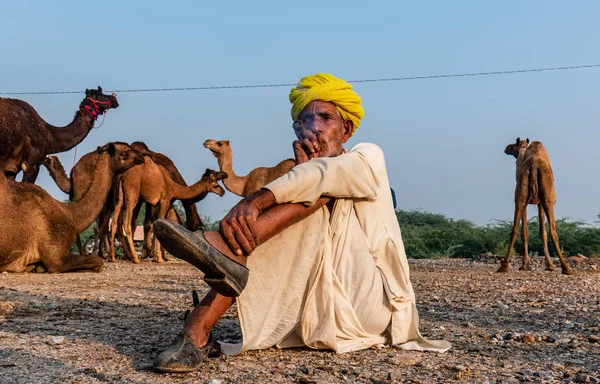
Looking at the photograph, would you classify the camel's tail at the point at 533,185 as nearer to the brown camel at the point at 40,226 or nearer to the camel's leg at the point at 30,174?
the brown camel at the point at 40,226

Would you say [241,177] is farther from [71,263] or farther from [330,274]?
[330,274]

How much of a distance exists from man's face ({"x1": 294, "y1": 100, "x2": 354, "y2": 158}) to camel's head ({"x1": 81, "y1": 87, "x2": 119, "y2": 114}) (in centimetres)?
1278

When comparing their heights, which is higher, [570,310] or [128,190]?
[128,190]

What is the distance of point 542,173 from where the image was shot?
11477 mm

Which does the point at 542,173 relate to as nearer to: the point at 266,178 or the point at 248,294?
the point at 266,178

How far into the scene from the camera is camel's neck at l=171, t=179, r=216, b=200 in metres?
14.9

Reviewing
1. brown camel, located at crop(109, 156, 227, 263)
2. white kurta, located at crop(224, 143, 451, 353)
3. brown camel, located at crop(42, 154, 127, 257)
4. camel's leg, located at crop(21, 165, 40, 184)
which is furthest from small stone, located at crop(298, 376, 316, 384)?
camel's leg, located at crop(21, 165, 40, 184)

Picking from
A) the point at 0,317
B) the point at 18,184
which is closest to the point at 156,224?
the point at 0,317

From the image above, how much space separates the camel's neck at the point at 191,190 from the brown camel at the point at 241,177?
0.67 metres

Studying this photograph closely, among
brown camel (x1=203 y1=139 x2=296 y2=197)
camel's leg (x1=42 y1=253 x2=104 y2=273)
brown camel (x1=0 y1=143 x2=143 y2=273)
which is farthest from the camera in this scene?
brown camel (x1=203 y1=139 x2=296 y2=197)

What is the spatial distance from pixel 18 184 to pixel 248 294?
247 inches

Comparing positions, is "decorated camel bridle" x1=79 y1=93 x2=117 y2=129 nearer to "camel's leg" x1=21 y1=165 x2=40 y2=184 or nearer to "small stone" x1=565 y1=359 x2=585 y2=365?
"camel's leg" x1=21 y1=165 x2=40 y2=184

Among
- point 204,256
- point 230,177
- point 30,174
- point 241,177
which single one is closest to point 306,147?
point 204,256

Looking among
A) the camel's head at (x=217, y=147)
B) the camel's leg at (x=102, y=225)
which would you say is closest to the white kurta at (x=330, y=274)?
the camel's leg at (x=102, y=225)
